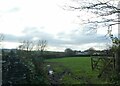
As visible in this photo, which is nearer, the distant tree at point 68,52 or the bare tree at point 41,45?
the bare tree at point 41,45

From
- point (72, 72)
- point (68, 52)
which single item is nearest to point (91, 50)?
point (68, 52)

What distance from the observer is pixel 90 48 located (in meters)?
12.6

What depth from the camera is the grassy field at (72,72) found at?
40.2 feet

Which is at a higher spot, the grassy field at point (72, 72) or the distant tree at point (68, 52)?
the distant tree at point (68, 52)

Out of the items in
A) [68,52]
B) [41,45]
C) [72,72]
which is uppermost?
[41,45]


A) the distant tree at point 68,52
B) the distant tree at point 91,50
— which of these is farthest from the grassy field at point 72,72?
the distant tree at point 91,50

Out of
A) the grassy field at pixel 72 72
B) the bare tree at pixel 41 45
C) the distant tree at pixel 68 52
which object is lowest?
the grassy field at pixel 72 72

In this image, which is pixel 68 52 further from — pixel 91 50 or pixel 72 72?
pixel 72 72

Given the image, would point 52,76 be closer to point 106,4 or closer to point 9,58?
point 9,58

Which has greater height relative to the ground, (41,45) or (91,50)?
(41,45)

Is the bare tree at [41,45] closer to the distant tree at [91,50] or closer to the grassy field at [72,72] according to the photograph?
the grassy field at [72,72]

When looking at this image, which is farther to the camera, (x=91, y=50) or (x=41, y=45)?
(x=91, y=50)

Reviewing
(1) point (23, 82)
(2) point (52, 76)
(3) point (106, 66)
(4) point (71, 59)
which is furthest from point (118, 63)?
(1) point (23, 82)

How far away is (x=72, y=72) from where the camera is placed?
13.6 metres
